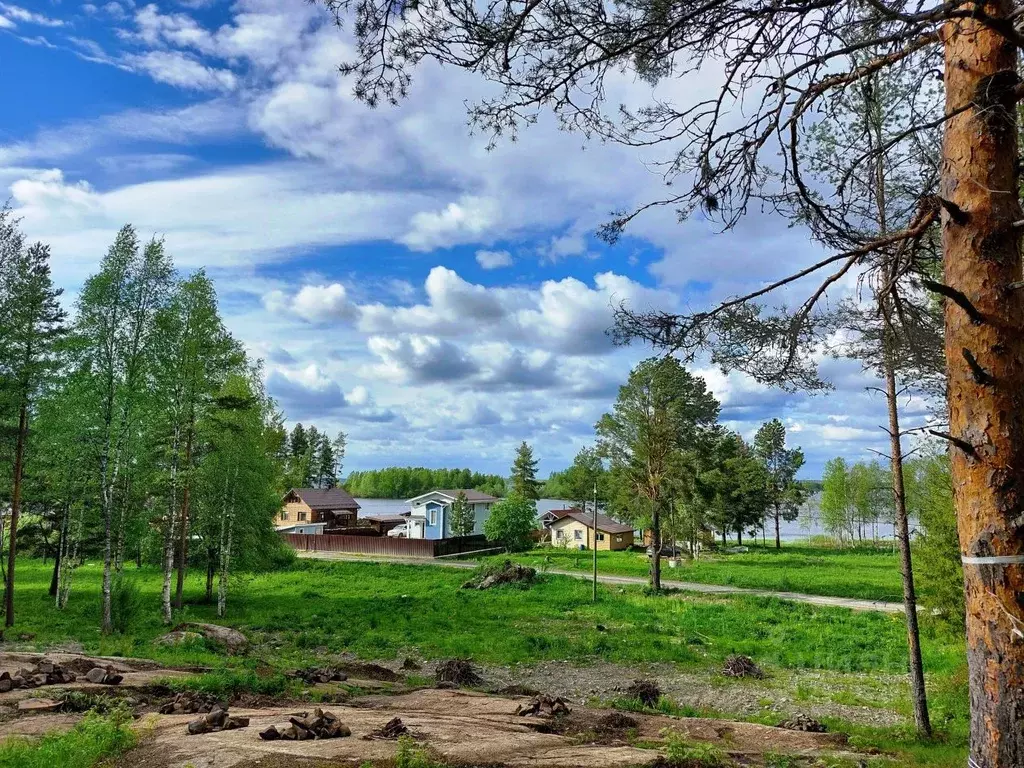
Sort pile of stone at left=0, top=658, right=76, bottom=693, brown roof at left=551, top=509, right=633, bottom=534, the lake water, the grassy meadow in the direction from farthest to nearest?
the lake water
brown roof at left=551, top=509, right=633, bottom=534
the grassy meadow
pile of stone at left=0, top=658, right=76, bottom=693

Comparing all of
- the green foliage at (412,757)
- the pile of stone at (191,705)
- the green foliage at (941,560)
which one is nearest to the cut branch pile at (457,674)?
the pile of stone at (191,705)

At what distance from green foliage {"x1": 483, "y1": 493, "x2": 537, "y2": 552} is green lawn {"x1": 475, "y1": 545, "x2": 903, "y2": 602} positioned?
1.66 m

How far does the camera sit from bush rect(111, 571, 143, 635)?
18247mm

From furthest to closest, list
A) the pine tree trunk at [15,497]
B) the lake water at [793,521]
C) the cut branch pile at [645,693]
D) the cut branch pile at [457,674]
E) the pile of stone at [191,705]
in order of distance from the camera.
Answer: the lake water at [793,521] < the pine tree trunk at [15,497] < the cut branch pile at [457,674] < the cut branch pile at [645,693] < the pile of stone at [191,705]

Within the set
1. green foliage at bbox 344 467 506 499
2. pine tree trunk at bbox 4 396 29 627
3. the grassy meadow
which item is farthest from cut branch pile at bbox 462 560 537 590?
green foliage at bbox 344 467 506 499

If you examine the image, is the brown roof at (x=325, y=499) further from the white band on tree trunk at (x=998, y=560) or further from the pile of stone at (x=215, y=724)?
the white band on tree trunk at (x=998, y=560)

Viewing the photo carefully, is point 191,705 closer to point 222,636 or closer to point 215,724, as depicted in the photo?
point 215,724

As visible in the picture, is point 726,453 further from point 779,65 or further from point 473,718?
point 779,65

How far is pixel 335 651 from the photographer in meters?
17.9

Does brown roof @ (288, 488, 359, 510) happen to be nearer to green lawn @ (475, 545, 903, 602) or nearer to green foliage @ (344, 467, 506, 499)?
green lawn @ (475, 545, 903, 602)

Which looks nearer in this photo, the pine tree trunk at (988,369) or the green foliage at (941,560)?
the pine tree trunk at (988,369)

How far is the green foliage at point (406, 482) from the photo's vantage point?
13988 cm

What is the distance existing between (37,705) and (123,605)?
1038 cm

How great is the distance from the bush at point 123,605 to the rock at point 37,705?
9916 millimetres
